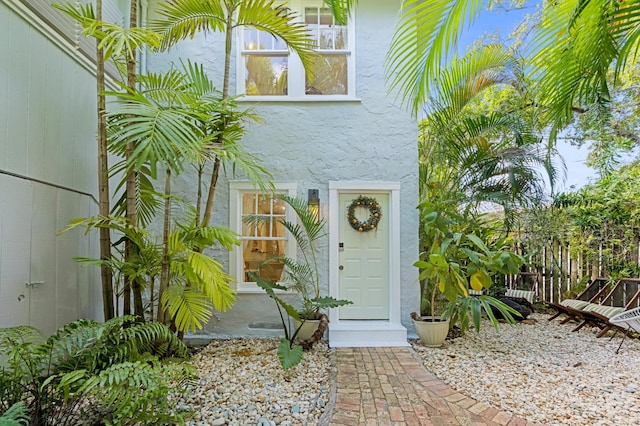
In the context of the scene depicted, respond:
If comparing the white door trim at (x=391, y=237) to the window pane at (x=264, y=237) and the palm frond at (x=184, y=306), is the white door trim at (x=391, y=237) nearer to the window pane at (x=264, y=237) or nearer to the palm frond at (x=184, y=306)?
the window pane at (x=264, y=237)

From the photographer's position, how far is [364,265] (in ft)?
17.1

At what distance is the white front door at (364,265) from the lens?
204 inches

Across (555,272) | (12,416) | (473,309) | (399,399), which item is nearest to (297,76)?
(473,309)

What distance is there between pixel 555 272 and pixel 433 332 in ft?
13.1

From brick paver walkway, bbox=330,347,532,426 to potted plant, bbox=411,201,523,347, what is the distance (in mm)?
760

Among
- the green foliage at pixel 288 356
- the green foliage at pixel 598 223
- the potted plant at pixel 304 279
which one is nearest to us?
the green foliage at pixel 288 356

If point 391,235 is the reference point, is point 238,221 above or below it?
above

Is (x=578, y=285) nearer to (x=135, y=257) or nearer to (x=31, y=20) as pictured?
(x=135, y=257)

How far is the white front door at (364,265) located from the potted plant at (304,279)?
399mm

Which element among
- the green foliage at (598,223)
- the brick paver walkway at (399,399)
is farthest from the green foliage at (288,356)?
the green foliage at (598,223)

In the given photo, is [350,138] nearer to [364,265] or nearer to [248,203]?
[248,203]

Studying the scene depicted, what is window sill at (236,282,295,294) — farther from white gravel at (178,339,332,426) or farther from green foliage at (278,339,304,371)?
green foliage at (278,339,304,371)

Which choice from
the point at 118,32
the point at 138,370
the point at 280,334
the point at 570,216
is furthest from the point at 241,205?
the point at 570,216

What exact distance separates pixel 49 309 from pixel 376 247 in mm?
3966
